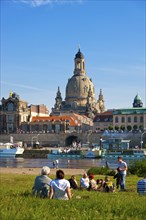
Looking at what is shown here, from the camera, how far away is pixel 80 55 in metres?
149

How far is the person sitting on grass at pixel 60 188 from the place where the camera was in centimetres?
968

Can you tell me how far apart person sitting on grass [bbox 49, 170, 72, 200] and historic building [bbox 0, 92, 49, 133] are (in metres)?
105

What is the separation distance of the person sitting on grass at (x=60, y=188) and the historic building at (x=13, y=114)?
105m

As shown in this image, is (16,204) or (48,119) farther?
(48,119)

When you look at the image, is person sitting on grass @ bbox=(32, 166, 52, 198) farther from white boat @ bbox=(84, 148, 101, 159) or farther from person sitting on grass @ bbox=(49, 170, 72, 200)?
white boat @ bbox=(84, 148, 101, 159)

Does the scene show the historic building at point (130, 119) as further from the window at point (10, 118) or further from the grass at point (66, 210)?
the grass at point (66, 210)

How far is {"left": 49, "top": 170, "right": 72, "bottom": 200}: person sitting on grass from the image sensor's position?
9680 mm

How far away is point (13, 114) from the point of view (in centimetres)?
11538

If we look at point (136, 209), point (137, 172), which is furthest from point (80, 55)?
point (136, 209)

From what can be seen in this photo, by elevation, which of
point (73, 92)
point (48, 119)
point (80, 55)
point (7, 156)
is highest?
point (80, 55)

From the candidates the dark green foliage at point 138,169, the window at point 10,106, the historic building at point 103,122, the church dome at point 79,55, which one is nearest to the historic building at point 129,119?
the historic building at point 103,122

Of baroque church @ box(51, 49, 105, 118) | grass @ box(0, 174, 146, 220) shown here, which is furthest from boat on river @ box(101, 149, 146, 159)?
baroque church @ box(51, 49, 105, 118)

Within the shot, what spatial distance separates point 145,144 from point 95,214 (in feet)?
291

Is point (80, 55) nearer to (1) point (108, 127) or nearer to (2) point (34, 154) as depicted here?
(1) point (108, 127)
